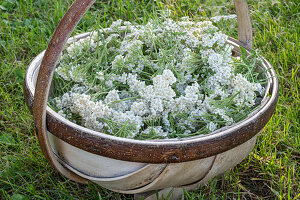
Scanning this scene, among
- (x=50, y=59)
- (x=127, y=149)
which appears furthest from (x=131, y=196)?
(x=50, y=59)

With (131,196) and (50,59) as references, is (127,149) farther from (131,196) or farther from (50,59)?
(131,196)

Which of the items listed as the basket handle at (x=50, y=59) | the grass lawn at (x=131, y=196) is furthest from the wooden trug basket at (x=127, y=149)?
the grass lawn at (x=131, y=196)

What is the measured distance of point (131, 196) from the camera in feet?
4.95

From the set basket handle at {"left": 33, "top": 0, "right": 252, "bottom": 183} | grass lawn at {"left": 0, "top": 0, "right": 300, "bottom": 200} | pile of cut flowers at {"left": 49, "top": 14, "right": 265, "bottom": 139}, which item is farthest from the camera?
grass lawn at {"left": 0, "top": 0, "right": 300, "bottom": 200}

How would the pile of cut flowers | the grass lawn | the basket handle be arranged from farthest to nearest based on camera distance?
the grass lawn → the pile of cut flowers → the basket handle

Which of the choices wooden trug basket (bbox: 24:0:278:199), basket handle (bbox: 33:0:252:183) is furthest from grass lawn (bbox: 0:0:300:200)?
basket handle (bbox: 33:0:252:183)

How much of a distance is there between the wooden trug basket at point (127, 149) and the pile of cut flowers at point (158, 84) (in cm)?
7

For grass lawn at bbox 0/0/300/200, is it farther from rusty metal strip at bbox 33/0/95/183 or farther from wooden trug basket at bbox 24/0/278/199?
rusty metal strip at bbox 33/0/95/183

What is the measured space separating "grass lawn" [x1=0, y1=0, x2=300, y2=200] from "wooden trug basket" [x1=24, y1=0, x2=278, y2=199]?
13cm

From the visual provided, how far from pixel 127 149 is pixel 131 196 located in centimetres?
46

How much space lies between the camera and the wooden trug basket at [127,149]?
43.1 inches

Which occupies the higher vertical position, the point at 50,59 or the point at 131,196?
the point at 50,59

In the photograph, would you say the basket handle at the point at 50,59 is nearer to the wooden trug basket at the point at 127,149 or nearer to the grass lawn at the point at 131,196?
the wooden trug basket at the point at 127,149

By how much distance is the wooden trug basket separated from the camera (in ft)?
3.59
